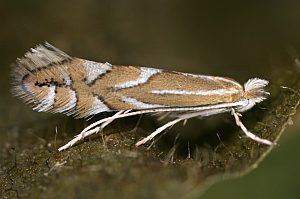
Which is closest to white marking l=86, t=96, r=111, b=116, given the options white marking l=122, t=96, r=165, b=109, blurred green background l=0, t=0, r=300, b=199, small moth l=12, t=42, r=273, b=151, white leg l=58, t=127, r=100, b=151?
small moth l=12, t=42, r=273, b=151

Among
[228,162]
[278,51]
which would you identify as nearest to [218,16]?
[278,51]

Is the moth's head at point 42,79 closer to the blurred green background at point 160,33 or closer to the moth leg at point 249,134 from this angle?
the blurred green background at point 160,33

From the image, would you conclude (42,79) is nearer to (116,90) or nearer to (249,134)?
(116,90)

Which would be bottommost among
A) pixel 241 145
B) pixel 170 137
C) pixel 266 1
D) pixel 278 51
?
pixel 170 137

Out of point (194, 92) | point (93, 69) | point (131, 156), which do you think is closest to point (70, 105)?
point (93, 69)

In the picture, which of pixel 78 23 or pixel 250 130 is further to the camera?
pixel 78 23

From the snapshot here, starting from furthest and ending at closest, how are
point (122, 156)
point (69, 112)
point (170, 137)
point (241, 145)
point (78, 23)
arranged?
point (78, 23), point (170, 137), point (69, 112), point (241, 145), point (122, 156)

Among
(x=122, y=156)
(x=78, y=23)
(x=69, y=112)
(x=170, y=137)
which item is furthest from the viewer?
(x=78, y=23)

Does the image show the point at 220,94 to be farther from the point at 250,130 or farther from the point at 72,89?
the point at 72,89
